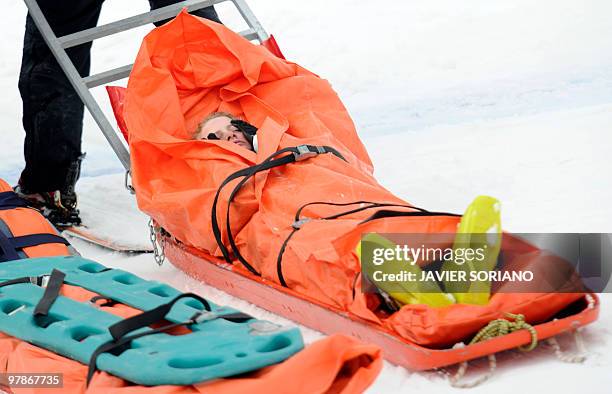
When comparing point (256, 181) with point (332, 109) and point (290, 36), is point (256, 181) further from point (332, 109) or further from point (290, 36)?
point (290, 36)

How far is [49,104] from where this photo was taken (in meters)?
3.75

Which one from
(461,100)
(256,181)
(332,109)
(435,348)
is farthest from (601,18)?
(435,348)

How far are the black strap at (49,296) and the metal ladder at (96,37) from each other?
101 cm

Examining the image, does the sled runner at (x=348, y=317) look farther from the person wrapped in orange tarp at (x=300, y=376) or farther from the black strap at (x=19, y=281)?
the black strap at (x=19, y=281)

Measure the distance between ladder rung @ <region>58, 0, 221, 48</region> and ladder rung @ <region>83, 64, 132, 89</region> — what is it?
0.44 ft

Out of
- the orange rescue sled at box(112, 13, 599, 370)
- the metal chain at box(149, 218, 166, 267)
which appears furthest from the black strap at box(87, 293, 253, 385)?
the metal chain at box(149, 218, 166, 267)

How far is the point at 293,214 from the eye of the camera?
9.01ft

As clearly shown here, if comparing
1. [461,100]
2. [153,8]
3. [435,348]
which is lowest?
[461,100]

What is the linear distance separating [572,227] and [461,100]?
2032 millimetres

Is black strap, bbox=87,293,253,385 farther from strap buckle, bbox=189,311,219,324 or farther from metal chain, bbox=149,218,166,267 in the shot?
metal chain, bbox=149,218,166,267

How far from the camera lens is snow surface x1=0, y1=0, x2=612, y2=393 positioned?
3064mm

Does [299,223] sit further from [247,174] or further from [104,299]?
[104,299]

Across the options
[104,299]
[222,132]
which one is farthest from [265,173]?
[104,299]

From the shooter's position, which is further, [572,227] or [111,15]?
[111,15]
